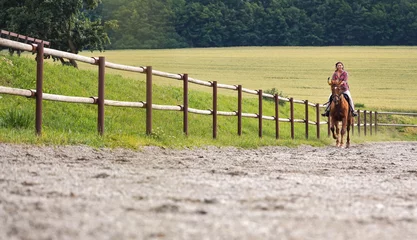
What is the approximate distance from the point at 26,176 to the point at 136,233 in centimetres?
327

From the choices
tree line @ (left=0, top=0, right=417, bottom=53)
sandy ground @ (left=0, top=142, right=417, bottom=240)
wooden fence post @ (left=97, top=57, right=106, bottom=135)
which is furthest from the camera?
tree line @ (left=0, top=0, right=417, bottom=53)

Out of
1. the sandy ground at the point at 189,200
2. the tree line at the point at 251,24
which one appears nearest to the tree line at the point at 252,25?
the tree line at the point at 251,24

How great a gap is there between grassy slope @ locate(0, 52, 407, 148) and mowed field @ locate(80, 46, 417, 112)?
21925mm

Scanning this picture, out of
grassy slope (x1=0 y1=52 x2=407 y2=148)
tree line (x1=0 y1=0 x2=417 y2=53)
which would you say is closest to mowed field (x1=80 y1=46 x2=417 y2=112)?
tree line (x1=0 y1=0 x2=417 y2=53)

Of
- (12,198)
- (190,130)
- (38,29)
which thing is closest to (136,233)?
(12,198)

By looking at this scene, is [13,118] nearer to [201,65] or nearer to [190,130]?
[190,130]

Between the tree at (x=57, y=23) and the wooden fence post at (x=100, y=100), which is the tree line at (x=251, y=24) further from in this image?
the wooden fence post at (x=100, y=100)

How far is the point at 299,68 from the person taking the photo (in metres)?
66.3

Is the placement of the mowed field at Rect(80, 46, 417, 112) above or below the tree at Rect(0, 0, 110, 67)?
below

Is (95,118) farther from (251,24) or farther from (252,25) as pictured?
(252,25)

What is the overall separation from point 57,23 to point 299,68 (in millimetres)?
35119

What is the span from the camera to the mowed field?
50.9 metres

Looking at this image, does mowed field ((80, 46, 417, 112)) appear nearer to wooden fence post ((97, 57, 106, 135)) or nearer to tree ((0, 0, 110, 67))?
tree ((0, 0, 110, 67))

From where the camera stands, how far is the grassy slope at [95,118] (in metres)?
12.1
